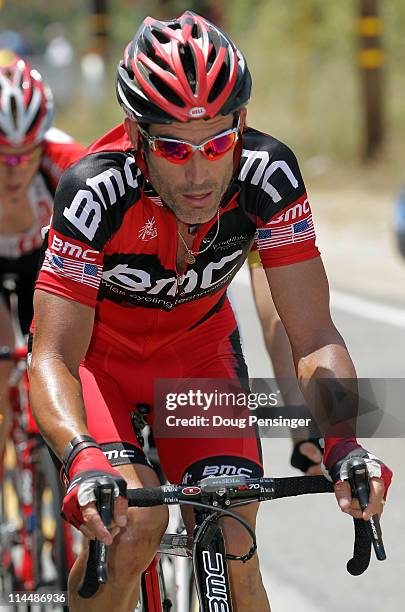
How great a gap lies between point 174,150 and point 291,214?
1.49ft

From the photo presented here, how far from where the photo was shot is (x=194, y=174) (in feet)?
10.9

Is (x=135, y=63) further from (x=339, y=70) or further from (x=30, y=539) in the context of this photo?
(x=339, y=70)

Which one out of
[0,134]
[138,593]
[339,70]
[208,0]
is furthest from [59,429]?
[208,0]

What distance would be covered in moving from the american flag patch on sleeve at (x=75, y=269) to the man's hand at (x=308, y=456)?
818 millimetres

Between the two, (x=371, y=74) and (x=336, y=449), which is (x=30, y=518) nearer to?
(x=336, y=449)

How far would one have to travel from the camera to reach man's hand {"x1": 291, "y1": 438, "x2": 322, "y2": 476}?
3719mm

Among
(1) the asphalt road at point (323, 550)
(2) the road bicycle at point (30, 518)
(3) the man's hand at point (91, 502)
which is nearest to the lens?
(3) the man's hand at point (91, 502)

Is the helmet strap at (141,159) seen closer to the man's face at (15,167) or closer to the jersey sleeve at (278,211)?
the jersey sleeve at (278,211)

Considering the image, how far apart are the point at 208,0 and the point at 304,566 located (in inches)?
983

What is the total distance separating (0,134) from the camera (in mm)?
5258

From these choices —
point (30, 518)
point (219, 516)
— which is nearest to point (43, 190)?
point (30, 518)

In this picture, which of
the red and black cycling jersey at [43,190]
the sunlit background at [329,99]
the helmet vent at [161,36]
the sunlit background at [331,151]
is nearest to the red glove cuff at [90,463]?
the helmet vent at [161,36]

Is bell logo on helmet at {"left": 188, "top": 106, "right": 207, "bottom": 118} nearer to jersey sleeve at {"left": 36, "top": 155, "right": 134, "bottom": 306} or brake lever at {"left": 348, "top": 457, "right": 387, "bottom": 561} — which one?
jersey sleeve at {"left": 36, "top": 155, "right": 134, "bottom": 306}

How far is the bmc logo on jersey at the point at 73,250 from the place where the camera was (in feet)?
11.2
